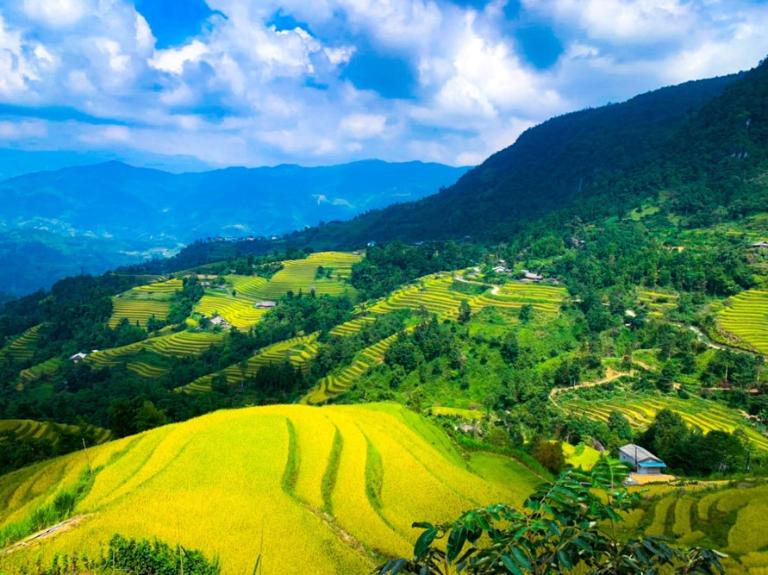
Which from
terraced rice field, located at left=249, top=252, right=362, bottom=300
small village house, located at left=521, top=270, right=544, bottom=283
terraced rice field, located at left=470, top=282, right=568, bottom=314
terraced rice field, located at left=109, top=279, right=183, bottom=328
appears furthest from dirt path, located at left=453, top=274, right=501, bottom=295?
terraced rice field, located at left=109, top=279, right=183, bottom=328

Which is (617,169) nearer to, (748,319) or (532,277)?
(532,277)

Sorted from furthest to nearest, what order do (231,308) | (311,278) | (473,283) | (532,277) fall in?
(311,278) → (231,308) → (473,283) → (532,277)

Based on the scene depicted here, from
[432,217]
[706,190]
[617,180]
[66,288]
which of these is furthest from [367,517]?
[432,217]

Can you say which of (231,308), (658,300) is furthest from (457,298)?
(231,308)

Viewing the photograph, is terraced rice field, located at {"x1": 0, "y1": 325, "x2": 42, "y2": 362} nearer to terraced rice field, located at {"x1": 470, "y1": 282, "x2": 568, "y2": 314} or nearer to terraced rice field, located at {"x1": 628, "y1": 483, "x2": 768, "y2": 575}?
terraced rice field, located at {"x1": 470, "y1": 282, "x2": 568, "y2": 314}

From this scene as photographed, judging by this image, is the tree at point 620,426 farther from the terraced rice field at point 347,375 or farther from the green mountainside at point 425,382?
the terraced rice field at point 347,375

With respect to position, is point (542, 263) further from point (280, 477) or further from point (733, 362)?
point (280, 477)
